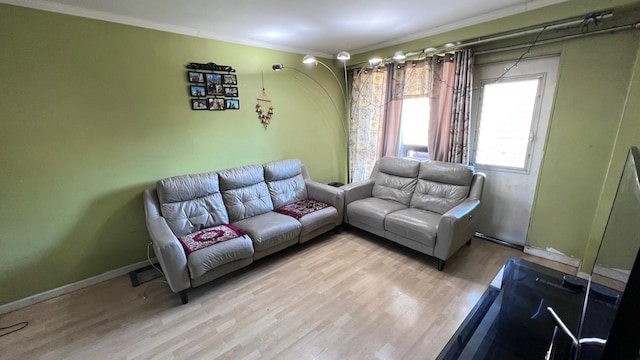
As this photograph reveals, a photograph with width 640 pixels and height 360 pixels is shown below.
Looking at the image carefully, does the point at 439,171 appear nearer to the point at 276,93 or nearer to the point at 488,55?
the point at 488,55

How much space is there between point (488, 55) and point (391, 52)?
116 centimetres

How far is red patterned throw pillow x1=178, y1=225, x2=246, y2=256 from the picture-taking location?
224 cm

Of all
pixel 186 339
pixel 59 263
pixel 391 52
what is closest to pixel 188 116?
pixel 59 263

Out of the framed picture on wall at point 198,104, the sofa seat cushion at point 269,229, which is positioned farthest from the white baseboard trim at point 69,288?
the framed picture on wall at point 198,104

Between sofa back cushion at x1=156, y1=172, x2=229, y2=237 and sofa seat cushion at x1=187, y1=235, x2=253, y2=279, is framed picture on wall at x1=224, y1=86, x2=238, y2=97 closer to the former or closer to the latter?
sofa back cushion at x1=156, y1=172, x2=229, y2=237

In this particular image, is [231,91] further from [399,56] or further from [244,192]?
[399,56]

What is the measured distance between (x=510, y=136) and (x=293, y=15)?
8.86 ft

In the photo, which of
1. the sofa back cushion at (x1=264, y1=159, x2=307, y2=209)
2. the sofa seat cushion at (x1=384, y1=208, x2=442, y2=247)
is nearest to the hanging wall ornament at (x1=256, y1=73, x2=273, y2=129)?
the sofa back cushion at (x1=264, y1=159, x2=307, y2=209)

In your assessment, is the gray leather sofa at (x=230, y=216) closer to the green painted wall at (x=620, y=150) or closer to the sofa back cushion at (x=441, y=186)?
the sofa back cushion at (x=441, y=186)

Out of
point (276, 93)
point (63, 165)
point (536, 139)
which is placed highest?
point (276, 93)

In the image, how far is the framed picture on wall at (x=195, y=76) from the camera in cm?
273

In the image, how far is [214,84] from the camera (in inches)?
114

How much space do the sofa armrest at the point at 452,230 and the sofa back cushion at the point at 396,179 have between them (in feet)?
2.39

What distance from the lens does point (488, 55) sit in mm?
2865
